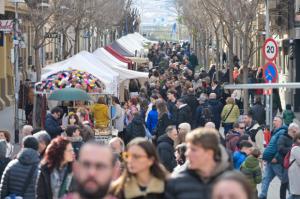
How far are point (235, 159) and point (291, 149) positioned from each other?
90cm

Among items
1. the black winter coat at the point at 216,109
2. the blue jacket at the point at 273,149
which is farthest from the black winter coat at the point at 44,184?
the black winter coat at the point at 216,109

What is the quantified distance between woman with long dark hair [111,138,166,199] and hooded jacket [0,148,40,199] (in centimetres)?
383

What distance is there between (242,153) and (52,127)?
552 cm

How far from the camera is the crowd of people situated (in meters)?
5.33

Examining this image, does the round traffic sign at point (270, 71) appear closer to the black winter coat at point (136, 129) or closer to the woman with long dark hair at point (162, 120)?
the woman with long dark hair at point (162, 120)

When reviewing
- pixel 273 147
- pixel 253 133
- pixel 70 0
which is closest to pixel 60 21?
pixel 70 0

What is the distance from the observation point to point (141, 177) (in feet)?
24.6

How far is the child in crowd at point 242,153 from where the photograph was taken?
1423 cm

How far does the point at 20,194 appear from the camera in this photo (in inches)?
441

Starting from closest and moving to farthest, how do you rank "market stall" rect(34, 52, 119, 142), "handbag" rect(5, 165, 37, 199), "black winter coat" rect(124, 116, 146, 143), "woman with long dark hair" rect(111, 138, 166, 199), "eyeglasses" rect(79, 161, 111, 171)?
"eyeglasses" rect(79, 161, 111, 171) < "woman with long dark hair" rect(111, 138, 166, 199) < "handbag" rect(5, 165, 37, 199) < "black winter coat" rect(124, 116, 146, 143) < "market stall" rect(34, 52, 119, 142)

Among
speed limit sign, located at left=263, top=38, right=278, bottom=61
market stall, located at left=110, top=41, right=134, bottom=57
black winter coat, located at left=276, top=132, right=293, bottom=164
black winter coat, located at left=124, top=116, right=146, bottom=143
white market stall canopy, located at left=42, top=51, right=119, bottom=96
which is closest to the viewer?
black winter coat, located at left=276, top=132, right=293, bottom=164

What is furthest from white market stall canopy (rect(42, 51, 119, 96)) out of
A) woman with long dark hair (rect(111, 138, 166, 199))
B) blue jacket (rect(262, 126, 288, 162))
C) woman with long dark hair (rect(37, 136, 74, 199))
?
woman with long dark hair (rect(111, 138, 166, 199))

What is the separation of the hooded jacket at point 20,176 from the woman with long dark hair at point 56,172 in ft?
2.60

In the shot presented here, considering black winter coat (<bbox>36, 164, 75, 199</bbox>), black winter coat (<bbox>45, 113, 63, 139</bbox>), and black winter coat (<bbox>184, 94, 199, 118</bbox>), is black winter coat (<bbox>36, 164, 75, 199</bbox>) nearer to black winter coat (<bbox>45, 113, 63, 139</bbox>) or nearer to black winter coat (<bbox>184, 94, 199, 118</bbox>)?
black winter coat (<bbox>45, 113, 63, 139</bbox>)
